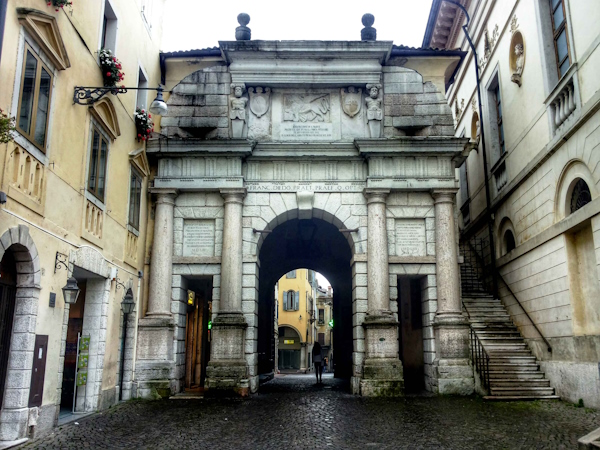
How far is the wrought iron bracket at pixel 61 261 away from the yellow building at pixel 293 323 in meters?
37.8

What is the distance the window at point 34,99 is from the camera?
8.27 metres

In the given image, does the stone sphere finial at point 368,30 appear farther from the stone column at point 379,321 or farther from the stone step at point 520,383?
the stone step at point 520,383

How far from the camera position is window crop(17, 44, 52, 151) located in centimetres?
827

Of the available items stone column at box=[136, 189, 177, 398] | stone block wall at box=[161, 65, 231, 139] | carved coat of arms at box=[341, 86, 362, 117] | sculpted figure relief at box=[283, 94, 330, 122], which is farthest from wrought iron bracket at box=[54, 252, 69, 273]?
carved coat of arms at box=[341, 86, 362, 117]

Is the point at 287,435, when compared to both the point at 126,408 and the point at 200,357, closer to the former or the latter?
the point at 126,408

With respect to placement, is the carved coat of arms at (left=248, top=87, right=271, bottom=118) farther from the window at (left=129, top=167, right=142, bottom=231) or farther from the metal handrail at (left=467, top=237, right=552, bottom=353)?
the metal handrail at (left=467, top=237, right=552, bottom=353)

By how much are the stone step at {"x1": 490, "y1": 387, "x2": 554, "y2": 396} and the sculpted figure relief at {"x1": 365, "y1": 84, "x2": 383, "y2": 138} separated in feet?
22.8

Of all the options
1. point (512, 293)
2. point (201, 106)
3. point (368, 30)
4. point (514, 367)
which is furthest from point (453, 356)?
point (201, 106)

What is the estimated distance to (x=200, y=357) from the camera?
1802cm

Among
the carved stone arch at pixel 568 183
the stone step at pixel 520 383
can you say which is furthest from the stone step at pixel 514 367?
the carved stone arch at pixel 568 183

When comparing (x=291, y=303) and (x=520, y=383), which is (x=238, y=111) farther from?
(x=291, y=303)

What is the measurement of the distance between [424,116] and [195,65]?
6553 millimetres

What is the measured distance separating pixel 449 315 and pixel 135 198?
8.27m

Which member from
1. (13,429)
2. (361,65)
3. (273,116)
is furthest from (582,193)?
(13,429)
